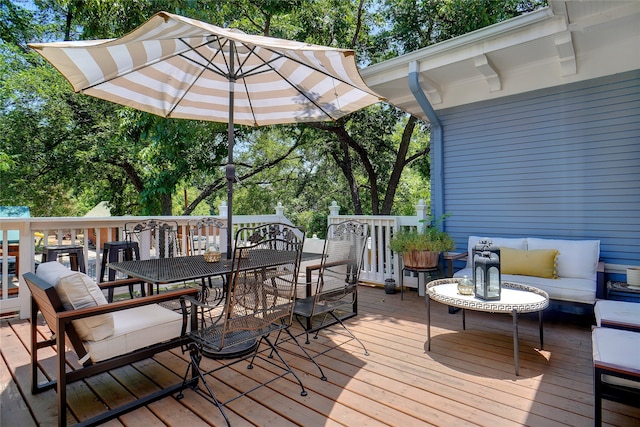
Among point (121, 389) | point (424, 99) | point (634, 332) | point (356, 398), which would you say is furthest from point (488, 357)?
point (424, 99)

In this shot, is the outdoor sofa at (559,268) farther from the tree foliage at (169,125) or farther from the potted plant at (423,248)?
the tree foliage at (169,125)

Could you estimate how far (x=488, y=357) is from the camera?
120 inches

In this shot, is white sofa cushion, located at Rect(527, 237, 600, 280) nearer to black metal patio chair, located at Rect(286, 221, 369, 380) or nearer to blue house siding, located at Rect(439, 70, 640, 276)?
blue house siding, located at Rect(439, 70, 640, 276)

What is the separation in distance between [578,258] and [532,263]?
518 millimetres

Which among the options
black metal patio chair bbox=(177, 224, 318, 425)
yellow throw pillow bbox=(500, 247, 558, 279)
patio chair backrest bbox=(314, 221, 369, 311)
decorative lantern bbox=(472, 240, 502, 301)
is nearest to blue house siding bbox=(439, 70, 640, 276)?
yellow throw pillow bbox=(500, 247, 558, 279)

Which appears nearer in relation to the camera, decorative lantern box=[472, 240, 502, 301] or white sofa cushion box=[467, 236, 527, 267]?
decorative lantern box=[472, 240, 502, 301]

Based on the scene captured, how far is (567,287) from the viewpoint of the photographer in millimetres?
3674

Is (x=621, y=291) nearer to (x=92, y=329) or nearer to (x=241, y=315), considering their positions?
(x=241, y=315)

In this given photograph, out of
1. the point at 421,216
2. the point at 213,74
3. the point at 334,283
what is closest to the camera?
the point at 334,283

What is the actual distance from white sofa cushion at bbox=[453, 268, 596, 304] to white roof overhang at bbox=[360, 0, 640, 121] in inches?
96.9

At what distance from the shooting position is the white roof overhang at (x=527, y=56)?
3422 millimetres

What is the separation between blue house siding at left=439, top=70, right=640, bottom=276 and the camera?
13.4ft

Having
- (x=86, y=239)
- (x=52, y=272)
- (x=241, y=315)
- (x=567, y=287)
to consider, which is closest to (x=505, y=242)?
(x=567, y=287)

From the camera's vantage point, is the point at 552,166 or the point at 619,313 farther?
the point at 552,166
